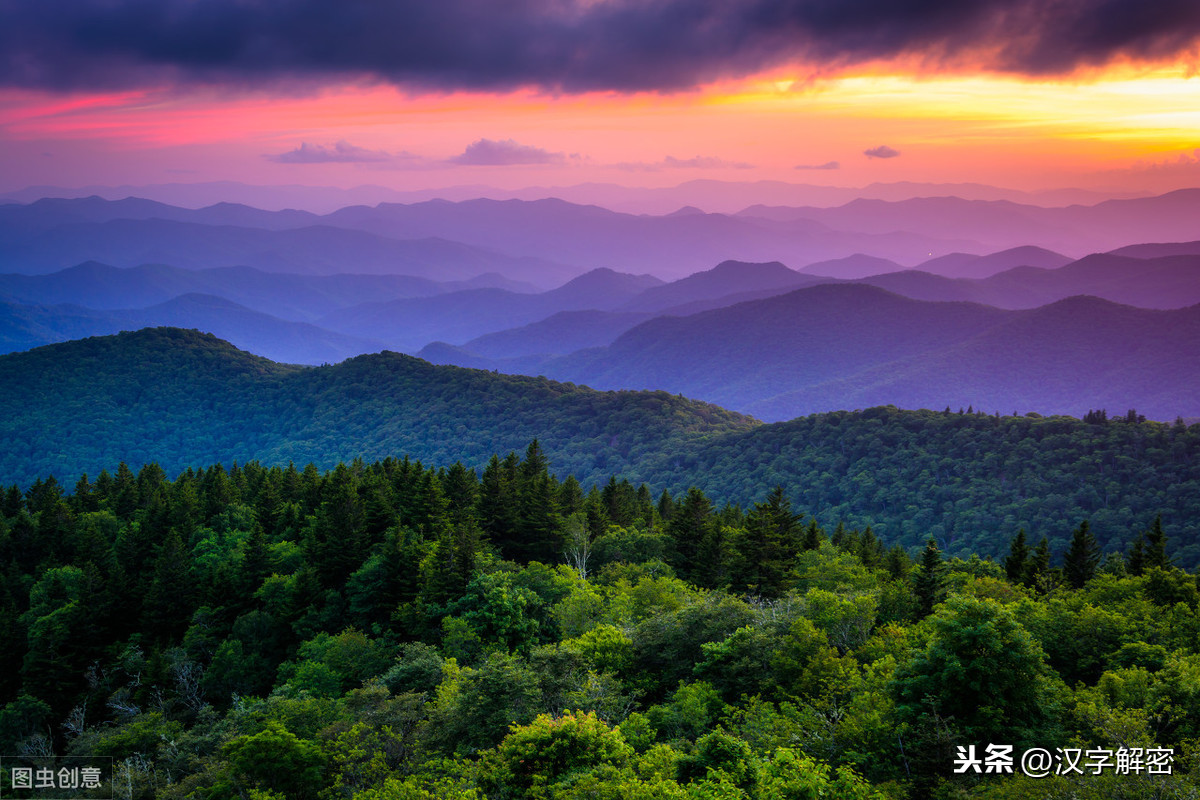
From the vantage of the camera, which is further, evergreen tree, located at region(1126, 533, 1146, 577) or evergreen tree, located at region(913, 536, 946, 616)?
evergreen tree, located at region(1126, 533, 1146, 577)

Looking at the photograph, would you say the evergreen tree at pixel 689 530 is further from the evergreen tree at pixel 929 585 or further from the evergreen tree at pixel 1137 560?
the evergreen tree at pixel 1137 560

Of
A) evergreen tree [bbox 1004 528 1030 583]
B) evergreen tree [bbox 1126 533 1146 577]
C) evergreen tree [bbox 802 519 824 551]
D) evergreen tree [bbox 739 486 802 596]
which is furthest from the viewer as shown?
evergreen tree [bbox 802 519 824 551]

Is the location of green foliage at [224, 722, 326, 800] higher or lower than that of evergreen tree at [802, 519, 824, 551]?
lower

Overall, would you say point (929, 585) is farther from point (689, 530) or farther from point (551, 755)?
point (551, 755)

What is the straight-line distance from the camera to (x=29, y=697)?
4431 centimetres

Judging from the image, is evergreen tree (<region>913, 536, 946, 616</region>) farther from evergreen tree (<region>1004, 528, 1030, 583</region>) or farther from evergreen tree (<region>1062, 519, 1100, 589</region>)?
evergreen tree (<region>1062, 519, 1100, 589</region>)

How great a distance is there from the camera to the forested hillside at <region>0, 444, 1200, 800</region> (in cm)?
2312

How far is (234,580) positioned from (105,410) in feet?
564

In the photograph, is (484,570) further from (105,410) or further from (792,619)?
(105,410)

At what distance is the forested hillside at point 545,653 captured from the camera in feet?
75.9

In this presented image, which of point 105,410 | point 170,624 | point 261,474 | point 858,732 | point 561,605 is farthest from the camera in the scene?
→ point 105,410

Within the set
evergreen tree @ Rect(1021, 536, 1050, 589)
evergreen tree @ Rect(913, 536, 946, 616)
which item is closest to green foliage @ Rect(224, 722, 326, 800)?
evergreen tree @ Rect(913, 536, 946, 616)

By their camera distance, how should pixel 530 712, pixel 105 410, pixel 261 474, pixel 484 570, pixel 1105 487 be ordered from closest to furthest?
pixel 530 712
pixel 484 570
pixel 261 474
pixel 1105 487
pixel 105 410

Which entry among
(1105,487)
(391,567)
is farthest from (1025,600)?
(1105,487)
